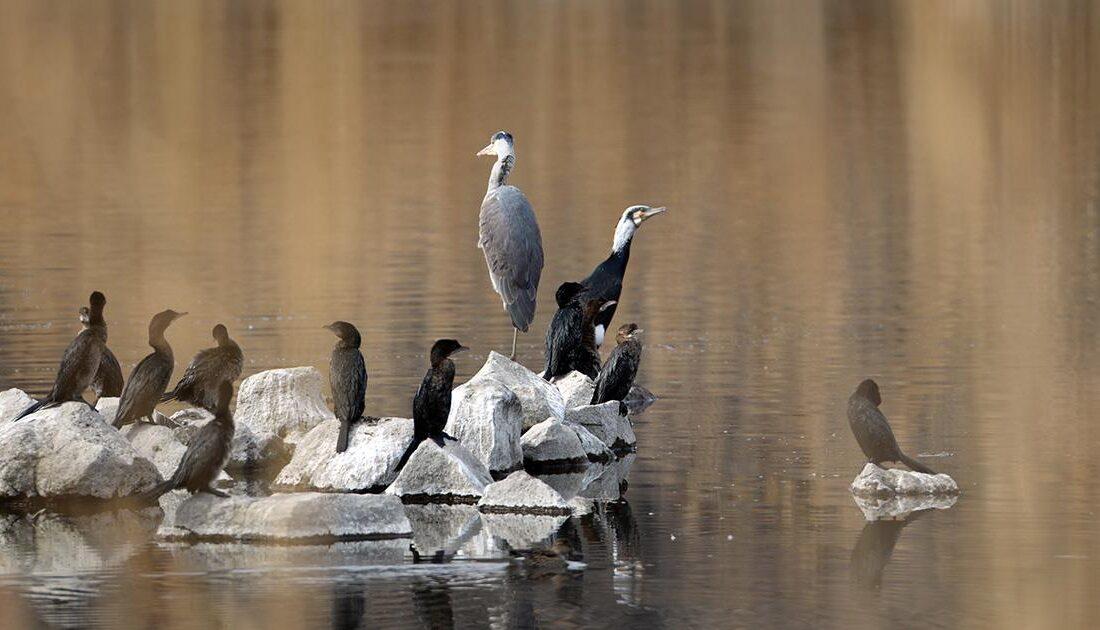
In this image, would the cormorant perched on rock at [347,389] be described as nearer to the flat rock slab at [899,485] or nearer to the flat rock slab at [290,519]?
the flat rock slab at [290,519]

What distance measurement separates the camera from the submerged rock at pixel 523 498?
12.8 meters

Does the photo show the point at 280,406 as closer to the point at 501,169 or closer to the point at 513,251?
the point at 513,251

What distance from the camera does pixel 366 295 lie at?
74.5ft

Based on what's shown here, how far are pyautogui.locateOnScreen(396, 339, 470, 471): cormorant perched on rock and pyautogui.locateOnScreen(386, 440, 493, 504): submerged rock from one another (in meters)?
0.10

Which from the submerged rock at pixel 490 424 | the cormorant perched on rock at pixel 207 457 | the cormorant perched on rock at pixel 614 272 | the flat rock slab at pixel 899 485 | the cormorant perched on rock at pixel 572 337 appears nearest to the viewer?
the cormorant perched on rock at pixel 207 457

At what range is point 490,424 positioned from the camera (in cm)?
1409

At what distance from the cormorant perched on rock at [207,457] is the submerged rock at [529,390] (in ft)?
9.21

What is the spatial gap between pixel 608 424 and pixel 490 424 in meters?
1.35

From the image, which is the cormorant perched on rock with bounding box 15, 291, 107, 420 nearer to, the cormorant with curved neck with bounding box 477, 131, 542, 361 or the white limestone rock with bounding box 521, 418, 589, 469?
the white limestone rock with bounding box 521, 418, 589, 469

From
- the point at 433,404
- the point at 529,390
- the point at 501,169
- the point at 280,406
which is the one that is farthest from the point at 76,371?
the point at 501,169

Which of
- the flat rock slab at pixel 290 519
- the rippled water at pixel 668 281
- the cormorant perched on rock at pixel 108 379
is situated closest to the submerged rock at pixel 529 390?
the rippled water at pixel 668 281

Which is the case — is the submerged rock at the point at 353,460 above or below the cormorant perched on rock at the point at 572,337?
below

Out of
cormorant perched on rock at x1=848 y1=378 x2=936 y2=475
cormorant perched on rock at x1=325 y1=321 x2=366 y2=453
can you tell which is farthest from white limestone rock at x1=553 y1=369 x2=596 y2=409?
cormorant perched on rock at x1=848 y1=378 x2=936 y2=475

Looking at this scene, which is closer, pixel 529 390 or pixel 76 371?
pixel 76 371
